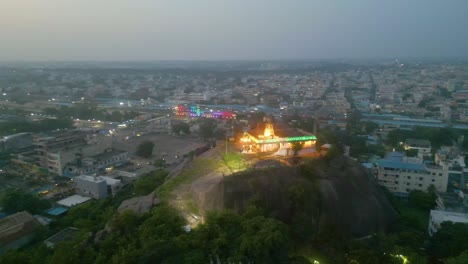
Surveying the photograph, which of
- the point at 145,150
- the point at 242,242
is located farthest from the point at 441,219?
the point at 145,150

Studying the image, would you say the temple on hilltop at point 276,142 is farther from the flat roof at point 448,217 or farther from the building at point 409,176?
the flat roof at point 448,217

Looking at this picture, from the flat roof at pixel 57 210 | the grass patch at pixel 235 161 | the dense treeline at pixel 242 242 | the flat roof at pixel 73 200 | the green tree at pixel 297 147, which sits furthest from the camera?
the flat roof at pixel 73 200

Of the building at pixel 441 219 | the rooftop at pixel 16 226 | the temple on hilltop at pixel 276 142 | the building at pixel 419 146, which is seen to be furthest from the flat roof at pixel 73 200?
the building at pixel 419 146

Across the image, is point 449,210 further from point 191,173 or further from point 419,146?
point 191,173

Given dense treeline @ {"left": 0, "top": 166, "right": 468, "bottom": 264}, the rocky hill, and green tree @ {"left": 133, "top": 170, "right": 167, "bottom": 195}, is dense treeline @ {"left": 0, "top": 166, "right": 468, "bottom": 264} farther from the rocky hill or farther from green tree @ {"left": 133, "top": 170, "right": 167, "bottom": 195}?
green tree @ {"left": 133, "top": 170, "right": 167, "bottom": 195}

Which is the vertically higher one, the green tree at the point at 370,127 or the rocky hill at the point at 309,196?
the rocky hill at the point at 309,196
